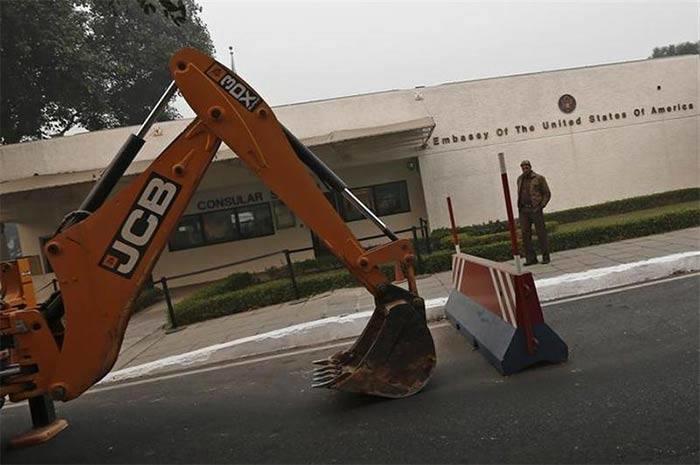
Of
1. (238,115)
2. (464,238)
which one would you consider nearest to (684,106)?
(464,238)

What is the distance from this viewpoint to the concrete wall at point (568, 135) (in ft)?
52.5

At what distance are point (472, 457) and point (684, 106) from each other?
1751cm

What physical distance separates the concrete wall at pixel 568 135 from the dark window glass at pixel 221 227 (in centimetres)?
595

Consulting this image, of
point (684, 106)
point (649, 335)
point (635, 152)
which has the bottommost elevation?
point (649, 335)

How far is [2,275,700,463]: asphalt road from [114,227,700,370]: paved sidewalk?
2.13 metres

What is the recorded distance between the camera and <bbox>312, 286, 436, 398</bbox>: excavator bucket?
418cm

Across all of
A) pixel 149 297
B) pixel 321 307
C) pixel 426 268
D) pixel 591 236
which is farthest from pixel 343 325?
pixel 149 297

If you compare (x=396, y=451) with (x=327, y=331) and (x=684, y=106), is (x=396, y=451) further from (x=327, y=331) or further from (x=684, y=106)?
(x=684, y=106)

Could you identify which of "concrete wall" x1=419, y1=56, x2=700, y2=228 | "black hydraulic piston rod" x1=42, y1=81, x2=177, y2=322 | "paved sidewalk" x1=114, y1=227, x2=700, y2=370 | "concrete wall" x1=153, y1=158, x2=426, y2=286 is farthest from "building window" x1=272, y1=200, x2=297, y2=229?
"black hydraulic piston rod" x1=42, y1=81, x2=177, y2=322

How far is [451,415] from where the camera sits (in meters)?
3.81

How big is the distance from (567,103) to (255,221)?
9.96 meters

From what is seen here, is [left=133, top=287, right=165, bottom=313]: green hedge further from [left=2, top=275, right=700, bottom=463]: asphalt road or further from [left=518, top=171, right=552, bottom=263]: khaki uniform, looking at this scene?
[left=518, top=171, right=552, bottom=263]: khaki uniform

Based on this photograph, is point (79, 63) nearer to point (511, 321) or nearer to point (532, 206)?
point (532, 206)

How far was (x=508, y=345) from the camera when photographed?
4.44 m
